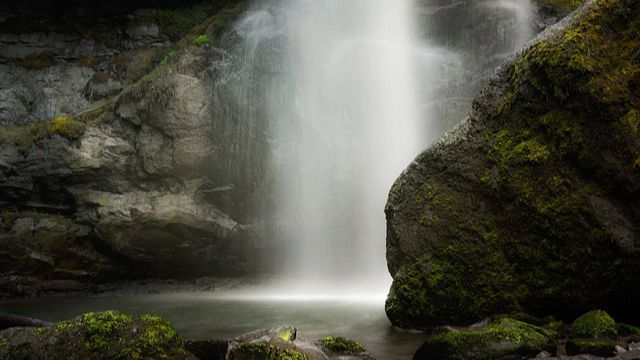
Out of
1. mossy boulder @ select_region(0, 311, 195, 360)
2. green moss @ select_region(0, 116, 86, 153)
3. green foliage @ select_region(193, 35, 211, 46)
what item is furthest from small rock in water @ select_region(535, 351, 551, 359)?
green moss @ select_region(0, 116, 86, 153)

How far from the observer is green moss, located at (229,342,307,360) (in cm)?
426

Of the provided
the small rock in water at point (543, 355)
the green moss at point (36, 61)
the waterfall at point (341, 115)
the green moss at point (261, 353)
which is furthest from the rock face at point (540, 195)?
the green moss at point (36, 61)

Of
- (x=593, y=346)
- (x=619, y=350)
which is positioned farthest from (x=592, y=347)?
(x=619, y=350)

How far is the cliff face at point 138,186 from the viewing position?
44.2 feet

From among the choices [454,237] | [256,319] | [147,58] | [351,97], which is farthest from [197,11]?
[454,237]

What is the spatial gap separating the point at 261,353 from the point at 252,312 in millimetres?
4970

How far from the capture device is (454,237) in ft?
21.3

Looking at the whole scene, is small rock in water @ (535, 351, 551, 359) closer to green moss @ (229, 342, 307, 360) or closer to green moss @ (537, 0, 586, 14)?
green moss @ (229, 342, 307, 360)

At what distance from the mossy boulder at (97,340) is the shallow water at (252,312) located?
7.51ft

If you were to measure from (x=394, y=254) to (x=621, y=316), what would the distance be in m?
2.79

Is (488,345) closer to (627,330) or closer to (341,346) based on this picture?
(341,346)

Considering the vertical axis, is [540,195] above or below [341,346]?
above

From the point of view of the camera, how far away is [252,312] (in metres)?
9.15

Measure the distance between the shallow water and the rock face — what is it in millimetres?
756
